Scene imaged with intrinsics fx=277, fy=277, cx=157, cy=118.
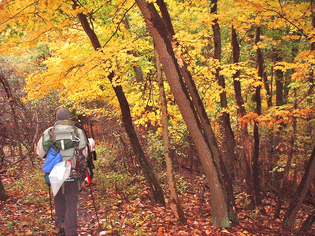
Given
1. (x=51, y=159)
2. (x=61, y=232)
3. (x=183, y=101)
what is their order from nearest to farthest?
(x=51, y=159) < (x=61, y=232) < (x=183, y=101)

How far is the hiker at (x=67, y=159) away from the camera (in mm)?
4352

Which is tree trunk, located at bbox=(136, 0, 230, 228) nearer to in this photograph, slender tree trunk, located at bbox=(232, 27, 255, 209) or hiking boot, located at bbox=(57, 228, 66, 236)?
slender tree trunk, located at bbox=(232, 27, 255, 209)

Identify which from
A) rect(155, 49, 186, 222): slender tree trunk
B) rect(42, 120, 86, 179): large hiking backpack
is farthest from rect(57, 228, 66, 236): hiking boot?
rect(155, 49, 186, 222): slender tree trunk

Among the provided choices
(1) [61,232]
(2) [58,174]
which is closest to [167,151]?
(2) [58,174]

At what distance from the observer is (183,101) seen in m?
5.66

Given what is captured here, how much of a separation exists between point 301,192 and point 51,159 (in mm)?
6593

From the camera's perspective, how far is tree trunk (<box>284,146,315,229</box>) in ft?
24.1

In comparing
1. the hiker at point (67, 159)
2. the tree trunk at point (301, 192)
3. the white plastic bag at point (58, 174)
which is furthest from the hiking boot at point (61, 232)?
the tree trunk at point (301, 192)

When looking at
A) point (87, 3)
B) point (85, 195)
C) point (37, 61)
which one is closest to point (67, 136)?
point (87, 3)

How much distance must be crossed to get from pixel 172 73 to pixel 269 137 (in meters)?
8.34

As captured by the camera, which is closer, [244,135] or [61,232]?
[61,232]

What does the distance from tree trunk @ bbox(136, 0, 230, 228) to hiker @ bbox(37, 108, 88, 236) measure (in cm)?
213

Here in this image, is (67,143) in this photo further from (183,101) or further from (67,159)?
(183,101)

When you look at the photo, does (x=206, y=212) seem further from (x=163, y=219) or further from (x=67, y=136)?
(x=67, y=136)
